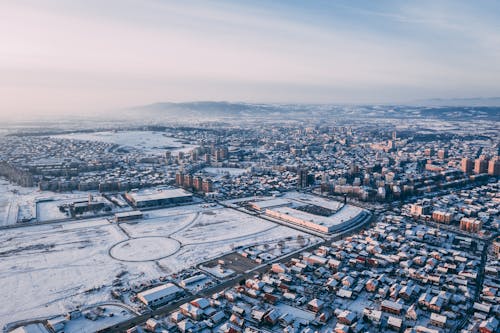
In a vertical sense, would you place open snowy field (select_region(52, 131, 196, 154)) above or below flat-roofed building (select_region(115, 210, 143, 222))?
above

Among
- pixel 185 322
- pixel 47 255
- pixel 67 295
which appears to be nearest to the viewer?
pixel 185 322

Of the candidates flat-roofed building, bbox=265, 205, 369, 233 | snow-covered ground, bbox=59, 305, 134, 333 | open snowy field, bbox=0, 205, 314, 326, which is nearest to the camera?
snow-covered ground, bbox=59, 305, 134, 333

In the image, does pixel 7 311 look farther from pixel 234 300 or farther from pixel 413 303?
pixel 413 303

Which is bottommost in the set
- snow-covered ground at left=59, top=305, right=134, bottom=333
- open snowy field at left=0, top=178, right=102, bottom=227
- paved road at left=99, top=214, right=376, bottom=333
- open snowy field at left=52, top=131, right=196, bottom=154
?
paved road at left=99, top=214, right=376, bottom=333

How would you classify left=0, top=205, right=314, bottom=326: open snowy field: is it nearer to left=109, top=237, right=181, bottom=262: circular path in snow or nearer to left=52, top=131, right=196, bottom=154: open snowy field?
left=109, top=237, right=181, bottom=262: circular path in snow

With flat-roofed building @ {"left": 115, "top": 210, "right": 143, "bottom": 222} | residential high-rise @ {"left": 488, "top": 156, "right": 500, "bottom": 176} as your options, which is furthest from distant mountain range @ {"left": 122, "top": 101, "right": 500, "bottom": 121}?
flat-roofed building @ {"left": 115, "top": 210, "right": 143, "bottom": 222}

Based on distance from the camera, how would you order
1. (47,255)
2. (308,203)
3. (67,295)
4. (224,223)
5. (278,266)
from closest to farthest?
(67,295), (278,266), (47,255), (224,223), (308,203)

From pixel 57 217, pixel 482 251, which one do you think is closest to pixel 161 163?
pixel 57 217
